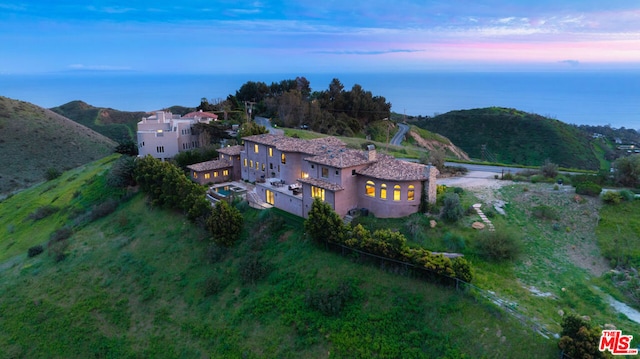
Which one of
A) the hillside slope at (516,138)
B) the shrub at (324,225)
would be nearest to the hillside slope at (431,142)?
the hillside slope at (516,138)

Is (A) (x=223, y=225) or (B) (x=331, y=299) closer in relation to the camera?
(B) (x=331, y=299)

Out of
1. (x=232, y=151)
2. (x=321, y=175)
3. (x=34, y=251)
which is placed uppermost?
(x=232, y=151)

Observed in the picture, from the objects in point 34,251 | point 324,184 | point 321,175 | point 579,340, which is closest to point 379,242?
point 324,184

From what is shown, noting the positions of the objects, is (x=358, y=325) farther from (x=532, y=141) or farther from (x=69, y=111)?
(x=69, y=111)

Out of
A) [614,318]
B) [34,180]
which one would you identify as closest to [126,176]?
[34,180]

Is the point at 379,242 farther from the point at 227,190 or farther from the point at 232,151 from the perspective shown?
the point at 232,151

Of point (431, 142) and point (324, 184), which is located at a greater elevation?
point (431, 142)

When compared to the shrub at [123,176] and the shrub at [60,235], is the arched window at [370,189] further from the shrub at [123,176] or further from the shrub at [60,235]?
the shrub at [60,235]
